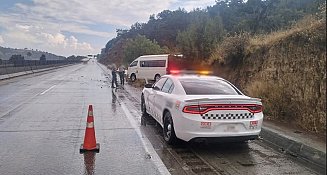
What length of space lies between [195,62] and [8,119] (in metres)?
13.5

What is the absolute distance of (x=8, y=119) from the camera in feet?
31.6

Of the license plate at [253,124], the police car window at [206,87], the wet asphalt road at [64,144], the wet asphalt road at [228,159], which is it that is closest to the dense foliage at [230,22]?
the police car window at [206,87]

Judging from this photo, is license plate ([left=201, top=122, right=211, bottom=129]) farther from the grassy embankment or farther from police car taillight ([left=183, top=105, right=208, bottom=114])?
the grassy embankment

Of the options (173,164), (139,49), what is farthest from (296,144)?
(139,49)

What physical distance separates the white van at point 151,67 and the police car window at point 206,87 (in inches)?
625

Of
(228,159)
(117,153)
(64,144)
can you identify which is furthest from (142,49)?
(228,159)

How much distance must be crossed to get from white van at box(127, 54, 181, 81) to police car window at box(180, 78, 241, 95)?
15878 millimetres

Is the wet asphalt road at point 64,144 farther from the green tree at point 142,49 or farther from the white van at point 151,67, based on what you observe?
the green tree at point 142,49

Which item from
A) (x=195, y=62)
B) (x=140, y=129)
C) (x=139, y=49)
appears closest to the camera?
(x=140, y=129)

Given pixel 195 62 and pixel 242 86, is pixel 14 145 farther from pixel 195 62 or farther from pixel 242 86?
pixel 195 62

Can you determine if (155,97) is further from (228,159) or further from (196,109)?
(228,159)

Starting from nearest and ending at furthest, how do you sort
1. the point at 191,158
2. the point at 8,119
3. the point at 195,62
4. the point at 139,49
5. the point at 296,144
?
the point at 191,158 → the point at 296,144 → the point at 8,119 → the point at 195,62 → the point at 139,49

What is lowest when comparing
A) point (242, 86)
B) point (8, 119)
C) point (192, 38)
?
point (8, 119)

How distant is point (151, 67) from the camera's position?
87.5 ft
